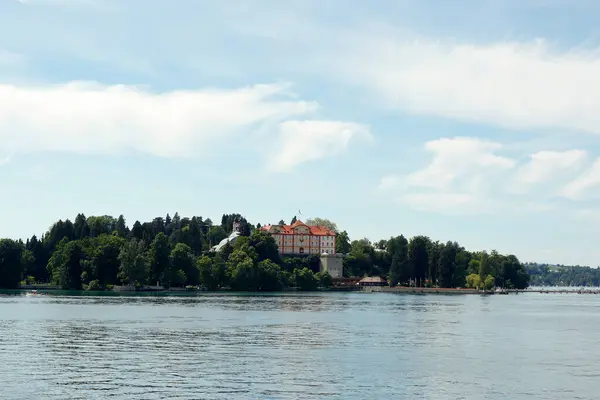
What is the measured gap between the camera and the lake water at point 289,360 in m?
46.1

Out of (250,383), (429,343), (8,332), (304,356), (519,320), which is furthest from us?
(519,320)

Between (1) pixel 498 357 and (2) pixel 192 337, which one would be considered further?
(2) pixel 192 337

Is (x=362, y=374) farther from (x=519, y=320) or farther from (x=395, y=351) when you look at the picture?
(x=519, y=320)

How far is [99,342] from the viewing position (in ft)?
229

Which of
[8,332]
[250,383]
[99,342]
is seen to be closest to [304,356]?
[250,383]

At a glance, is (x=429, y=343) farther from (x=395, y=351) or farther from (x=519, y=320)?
(x=519, y=320)

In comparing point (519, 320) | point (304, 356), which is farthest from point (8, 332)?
point (519, 320)

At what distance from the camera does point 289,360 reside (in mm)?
58750

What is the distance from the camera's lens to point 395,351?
217ft

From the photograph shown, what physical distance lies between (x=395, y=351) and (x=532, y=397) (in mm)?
21217

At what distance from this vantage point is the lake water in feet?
151

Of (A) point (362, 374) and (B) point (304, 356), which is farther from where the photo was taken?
(B) point (304, 356)

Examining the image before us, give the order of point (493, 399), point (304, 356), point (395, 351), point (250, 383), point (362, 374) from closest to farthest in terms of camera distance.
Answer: point (493, 399) → point (250, 383) → point (362, 374) → point (304, 356) → point (395, 351)

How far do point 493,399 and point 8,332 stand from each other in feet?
169
